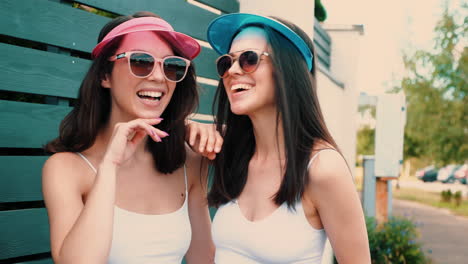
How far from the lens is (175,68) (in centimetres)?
221

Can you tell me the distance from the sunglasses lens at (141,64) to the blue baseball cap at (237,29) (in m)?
0.35

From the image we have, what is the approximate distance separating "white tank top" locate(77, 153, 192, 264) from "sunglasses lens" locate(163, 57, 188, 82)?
1.68 ft

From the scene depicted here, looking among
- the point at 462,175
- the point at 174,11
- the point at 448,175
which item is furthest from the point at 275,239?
the point at 448,175

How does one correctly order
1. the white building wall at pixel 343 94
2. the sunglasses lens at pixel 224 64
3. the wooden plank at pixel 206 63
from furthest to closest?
the white building wall at pixel 343 94, the wooden plank at pixel 206 63, the sunglasses lens at pixel 224 64

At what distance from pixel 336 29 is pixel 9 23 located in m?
6.02

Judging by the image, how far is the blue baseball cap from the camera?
210 cm

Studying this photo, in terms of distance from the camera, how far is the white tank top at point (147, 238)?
2.06 metres

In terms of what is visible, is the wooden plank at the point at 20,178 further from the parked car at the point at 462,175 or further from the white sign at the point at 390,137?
the parked car at the point at 462,175

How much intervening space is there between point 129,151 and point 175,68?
441 mm

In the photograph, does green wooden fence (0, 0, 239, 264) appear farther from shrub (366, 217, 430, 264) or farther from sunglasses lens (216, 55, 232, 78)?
shrub (366, 217, 430, 264)

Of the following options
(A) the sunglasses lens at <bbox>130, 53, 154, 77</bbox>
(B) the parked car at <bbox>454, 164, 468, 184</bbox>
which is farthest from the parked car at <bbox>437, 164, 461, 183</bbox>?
(A) the sunglasses lens at <bbox>130, 53, 154, 77</bbox>

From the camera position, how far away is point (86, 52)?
2711 mm

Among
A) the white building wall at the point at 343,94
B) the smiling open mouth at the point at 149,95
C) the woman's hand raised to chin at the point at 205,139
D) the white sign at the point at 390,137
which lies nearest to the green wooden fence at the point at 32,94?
the smiling open mouth at the point at 149,95

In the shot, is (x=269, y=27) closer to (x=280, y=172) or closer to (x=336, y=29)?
(x=280, y=172)
